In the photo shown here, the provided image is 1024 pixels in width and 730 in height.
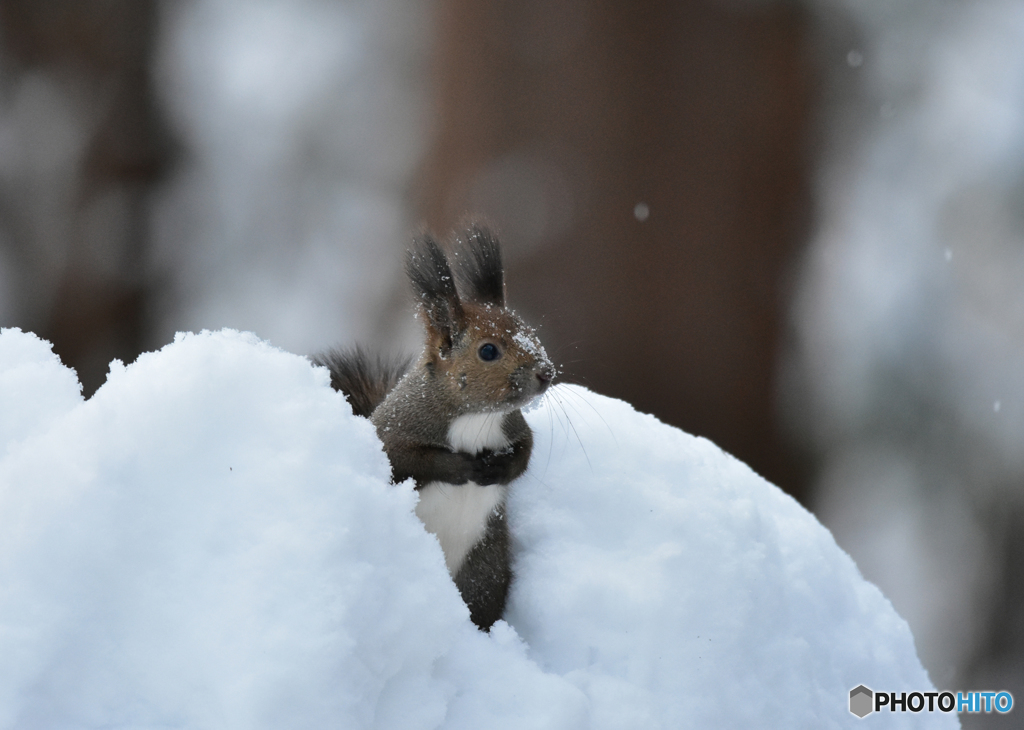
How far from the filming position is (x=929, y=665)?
315 centimetres

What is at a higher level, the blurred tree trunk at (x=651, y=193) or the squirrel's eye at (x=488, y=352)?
the blurred tree trunk at (x=651, y=193)

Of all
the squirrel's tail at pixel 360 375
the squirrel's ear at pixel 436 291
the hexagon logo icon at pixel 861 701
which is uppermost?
the squirrel's ear at pixel 436 291

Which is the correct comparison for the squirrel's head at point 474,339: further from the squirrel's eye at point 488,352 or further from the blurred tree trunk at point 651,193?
the blurred tree trunk at point 651,193

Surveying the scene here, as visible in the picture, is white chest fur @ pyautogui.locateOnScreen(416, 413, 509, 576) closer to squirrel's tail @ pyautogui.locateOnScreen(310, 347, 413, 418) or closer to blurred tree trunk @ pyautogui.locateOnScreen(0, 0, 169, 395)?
squirrel's tail @ pyautogui.locateOnScreen(310, 347, 413, 418)

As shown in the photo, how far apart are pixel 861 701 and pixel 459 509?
426 millimetres

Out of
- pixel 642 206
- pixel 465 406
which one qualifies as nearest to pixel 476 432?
pixel 465 406

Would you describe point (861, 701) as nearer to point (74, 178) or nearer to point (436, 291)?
point (436, 291)

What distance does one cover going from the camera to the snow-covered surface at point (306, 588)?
48 cm

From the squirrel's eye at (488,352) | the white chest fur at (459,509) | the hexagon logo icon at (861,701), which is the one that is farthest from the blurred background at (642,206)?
the hexagon logo icon at (861,701)

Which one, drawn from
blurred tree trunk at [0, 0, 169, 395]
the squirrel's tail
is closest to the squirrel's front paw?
the squirrel's tail

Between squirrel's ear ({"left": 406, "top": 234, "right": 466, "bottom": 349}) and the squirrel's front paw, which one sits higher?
squirrel's ear ({"left": 406, "top": 234, "right": 466, "bottom": 349})

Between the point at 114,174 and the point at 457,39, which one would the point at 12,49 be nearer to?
the point at 114,174

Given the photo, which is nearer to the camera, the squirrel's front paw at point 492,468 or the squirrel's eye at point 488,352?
the squirrel's front paw at point 492,468

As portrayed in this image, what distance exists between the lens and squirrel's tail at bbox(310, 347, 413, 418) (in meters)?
1.12
